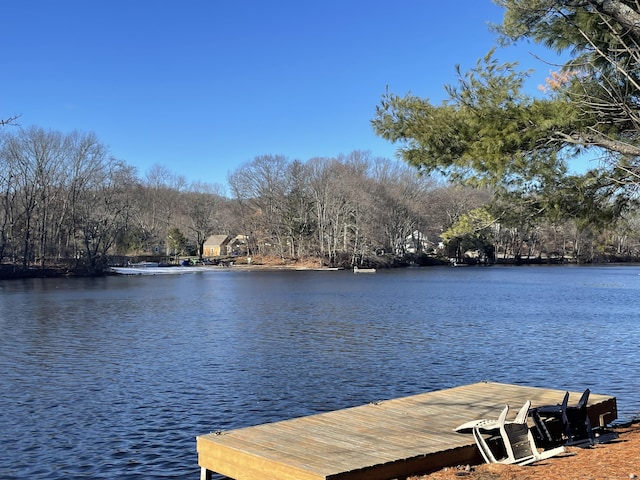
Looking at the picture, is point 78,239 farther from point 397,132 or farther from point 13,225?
point 397,132

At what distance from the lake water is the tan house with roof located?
7742 cm

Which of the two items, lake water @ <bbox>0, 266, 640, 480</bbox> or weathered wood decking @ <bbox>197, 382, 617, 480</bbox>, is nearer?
weathered wood decking @ <bbox>197, 382, 617, 480</bbox>

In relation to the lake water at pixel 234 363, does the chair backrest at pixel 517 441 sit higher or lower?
higher

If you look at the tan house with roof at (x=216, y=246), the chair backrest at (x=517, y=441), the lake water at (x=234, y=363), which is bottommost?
the lake water at (x=234, y=363)

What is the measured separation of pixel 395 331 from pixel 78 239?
6273 centimetres

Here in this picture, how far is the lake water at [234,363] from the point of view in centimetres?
1177

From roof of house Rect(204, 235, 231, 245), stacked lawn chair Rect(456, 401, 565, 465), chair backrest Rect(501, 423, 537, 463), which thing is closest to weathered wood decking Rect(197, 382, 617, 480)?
stacked lawn chair Rect(456, 401, 565, 465)

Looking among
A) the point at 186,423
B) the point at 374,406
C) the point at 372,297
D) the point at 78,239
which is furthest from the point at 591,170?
the point at 78,239

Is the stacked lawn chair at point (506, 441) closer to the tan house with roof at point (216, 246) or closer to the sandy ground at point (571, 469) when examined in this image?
the sandy ground at point (571, 469)

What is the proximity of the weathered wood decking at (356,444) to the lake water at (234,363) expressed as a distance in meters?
2.09

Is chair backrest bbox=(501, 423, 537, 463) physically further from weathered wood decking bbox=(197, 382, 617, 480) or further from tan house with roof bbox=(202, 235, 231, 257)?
tan house with roof bbox=(202, 235, 231, 257)

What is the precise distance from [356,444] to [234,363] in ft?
37.5

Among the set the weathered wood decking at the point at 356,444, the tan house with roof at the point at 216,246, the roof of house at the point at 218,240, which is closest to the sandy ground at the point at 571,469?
the weathered wood decking at the point at 356,444

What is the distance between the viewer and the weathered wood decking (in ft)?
23.5
